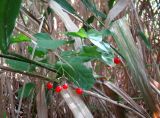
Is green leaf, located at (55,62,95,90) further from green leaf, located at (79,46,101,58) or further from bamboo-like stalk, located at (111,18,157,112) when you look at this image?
bamboo-like stalk, located at (111,18,157,112)

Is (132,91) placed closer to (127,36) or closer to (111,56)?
A: (127,36)

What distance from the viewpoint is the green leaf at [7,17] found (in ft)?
1.34

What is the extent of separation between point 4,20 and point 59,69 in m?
0.23

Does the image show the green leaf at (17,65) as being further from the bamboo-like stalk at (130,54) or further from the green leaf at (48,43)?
the bamboo-like stalk at (130,54)

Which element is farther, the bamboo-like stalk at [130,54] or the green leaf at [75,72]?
the bamboo-like stalk at [130,54]

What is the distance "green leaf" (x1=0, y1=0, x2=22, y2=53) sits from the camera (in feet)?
1.34

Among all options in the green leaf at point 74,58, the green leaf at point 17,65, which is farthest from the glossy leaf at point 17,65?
the green leaf at point 74,58

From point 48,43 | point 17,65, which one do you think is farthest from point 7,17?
point 17,65

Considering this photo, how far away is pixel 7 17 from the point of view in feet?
1.41

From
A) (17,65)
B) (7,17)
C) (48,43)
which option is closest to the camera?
(7,17)

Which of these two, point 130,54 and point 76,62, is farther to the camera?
point 130,54

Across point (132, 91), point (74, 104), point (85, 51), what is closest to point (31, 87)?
point (74, 104)

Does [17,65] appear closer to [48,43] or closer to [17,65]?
[17,65]

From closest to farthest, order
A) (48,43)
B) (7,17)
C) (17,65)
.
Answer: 1. (7,17)
2. (48,43)
3. (17,65)
